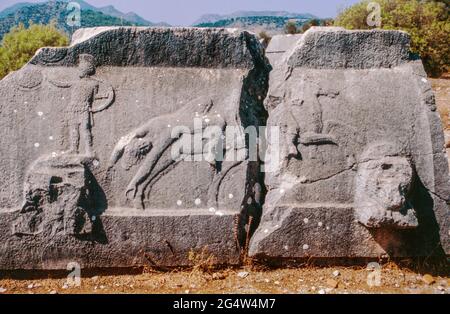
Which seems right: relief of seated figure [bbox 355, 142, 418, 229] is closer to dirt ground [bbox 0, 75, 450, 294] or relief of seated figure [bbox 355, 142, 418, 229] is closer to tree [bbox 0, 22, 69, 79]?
dirt ground [bbox 0, 75, 450, 294]

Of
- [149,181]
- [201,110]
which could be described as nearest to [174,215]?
[149,181]

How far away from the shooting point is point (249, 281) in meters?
2.80

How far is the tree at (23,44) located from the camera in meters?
7.68

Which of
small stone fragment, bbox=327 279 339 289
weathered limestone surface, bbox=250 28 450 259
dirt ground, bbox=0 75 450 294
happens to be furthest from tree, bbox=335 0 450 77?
small stone fragment, bbox=327 279 339 289

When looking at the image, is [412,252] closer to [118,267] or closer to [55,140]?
[118,267]

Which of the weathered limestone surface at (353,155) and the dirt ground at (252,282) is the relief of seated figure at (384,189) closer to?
the weathered limestone surface at (353,155)

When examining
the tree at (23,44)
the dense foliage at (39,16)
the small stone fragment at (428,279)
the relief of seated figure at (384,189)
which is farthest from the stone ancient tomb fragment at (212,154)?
the dense foliage at (39,16)

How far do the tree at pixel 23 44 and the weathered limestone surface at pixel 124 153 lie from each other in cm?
533

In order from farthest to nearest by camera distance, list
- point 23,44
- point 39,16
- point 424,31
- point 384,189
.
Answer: point 39,16 → point 424,31 → point 23,44 → point 384,189

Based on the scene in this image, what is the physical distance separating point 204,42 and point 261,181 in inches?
42.3

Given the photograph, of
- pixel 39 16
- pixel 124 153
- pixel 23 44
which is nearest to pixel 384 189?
pixel 124 153

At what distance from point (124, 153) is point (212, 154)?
0.60 metres

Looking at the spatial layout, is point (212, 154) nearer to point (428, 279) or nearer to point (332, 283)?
point (332, 283)

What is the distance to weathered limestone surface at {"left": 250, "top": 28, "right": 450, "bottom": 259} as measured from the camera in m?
2.87
